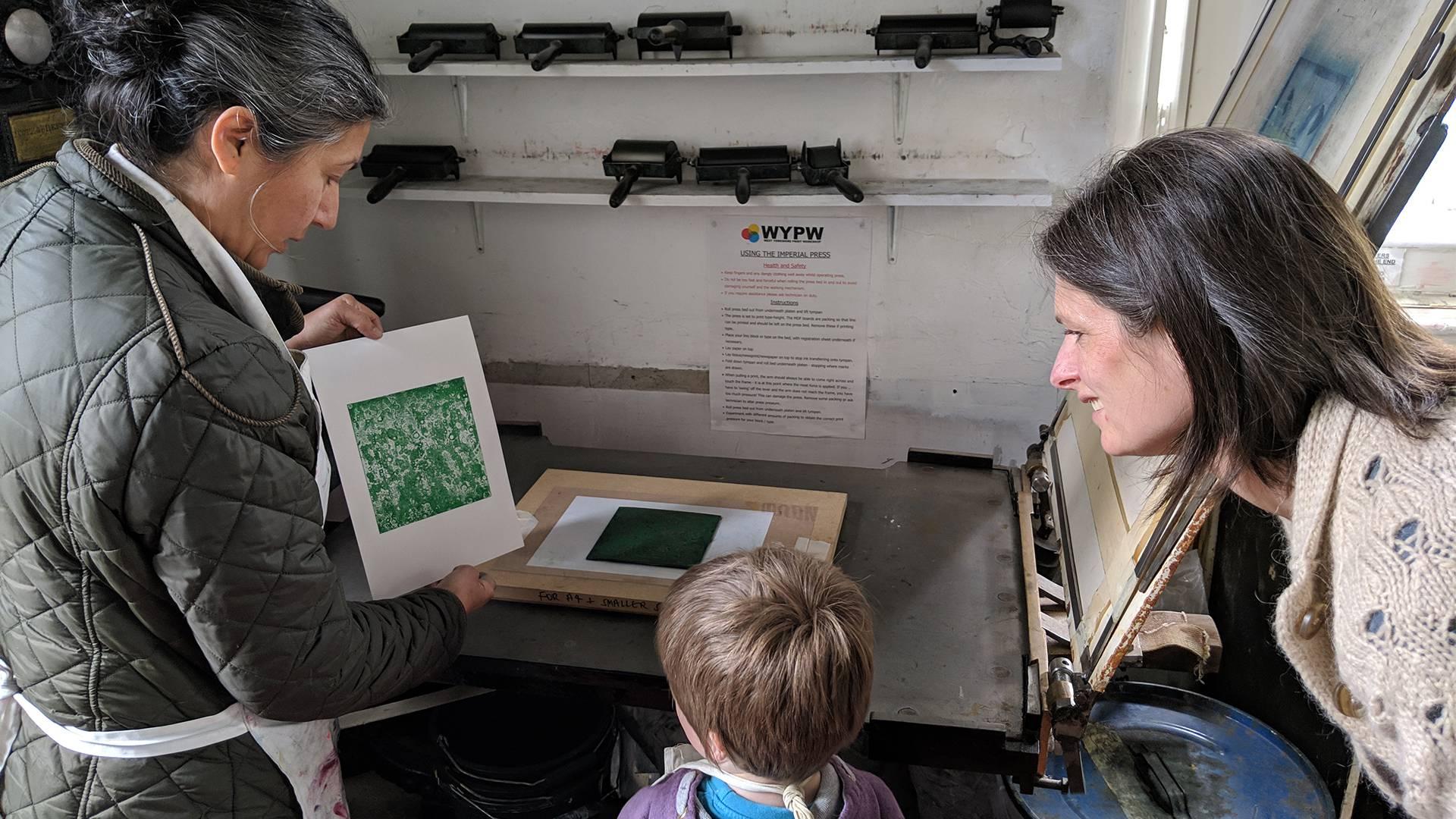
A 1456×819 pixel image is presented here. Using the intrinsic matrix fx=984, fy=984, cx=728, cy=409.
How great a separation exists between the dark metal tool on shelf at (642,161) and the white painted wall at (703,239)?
0.07 metres

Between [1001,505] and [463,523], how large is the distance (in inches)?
40.4

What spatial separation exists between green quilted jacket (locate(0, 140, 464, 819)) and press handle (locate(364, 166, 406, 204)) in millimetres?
1031

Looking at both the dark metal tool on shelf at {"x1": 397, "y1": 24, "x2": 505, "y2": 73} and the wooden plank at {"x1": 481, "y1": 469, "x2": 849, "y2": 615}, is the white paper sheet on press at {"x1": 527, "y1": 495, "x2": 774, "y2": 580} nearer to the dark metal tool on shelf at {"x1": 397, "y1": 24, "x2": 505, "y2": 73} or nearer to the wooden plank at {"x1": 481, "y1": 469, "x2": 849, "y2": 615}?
the wooden plank at {"x1": 481, "y1": 469, "x2": 849, "y2": 615}

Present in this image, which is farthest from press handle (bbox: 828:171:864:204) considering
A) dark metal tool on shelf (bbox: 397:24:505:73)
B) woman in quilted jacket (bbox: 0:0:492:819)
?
woman in quilted jacket (bbox: 0:0:492:819)

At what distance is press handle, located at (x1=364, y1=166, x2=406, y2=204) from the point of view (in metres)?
2.05

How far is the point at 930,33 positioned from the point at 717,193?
0.51m

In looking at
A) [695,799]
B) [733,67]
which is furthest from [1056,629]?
[733,67]

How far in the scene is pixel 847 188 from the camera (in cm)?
189

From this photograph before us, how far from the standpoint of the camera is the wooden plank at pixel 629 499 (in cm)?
162

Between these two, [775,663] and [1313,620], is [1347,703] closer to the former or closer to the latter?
[1313,620]

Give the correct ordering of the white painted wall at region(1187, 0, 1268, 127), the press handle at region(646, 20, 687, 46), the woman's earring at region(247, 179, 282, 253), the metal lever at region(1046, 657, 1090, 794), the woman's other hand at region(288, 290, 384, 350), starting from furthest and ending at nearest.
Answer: the press handle at region(646, 20, 687, 46), the white painted wall at region(1187, 0, 1268, 127), the woman's other hand at region(288, 290, 384, 350), the metal lever at region(1046, 657, 1090, 794), the woman's earring at region(247, 179, 282, 253)

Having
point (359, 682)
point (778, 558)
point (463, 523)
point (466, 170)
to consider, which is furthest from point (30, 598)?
point (466, 170)

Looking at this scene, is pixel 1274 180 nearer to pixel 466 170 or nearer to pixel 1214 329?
pixel 1214 329

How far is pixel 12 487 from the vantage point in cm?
95
